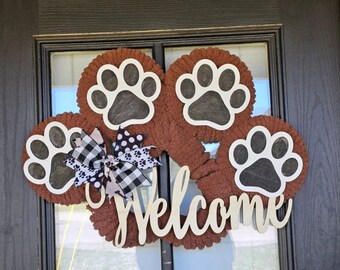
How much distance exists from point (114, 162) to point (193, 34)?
1.16 ft

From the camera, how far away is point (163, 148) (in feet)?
4.04

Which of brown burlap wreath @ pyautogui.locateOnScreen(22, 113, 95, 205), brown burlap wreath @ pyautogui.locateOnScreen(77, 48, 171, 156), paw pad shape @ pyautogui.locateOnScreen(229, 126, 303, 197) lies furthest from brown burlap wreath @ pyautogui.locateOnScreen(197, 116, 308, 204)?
brown burlap wreath @ pyautogui.locateOnScreen(22, 113, 95, 205)

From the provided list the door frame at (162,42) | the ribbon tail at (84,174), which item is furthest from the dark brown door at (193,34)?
the ribbon tail at (84,174)

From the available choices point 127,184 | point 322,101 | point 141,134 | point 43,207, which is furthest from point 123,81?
point 322,101

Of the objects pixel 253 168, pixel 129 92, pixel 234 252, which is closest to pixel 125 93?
pixel 129 92

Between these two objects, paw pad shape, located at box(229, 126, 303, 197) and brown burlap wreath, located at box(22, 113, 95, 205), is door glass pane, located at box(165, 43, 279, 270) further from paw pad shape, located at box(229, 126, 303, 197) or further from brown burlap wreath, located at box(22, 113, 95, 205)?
brown burlap wreath, located at box(22, 113, 95, 205)

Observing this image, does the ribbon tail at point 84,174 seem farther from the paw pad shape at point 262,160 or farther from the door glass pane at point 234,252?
the paw pad shape at point 262,160

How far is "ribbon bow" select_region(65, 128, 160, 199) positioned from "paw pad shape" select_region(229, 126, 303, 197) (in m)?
0.19

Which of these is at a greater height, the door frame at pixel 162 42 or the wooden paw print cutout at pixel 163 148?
the door frame at pixel 162 42

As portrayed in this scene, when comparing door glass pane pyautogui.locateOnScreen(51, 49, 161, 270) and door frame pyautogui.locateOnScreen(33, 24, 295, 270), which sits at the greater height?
door frame pyautogui.locateOnScreen(33, 24, 295, 270)

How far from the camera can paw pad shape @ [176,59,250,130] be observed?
1.24 m

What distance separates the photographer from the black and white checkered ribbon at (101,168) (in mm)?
1201

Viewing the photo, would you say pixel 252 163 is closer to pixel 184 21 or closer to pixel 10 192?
pixel 184 21

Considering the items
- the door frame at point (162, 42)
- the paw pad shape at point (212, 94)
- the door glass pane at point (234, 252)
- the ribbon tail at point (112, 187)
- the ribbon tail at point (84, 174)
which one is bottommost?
the door glass pane at point (234, 252)
